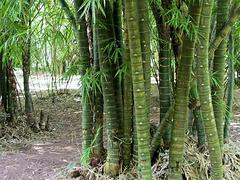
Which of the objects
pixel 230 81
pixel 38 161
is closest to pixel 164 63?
pixel 230 81

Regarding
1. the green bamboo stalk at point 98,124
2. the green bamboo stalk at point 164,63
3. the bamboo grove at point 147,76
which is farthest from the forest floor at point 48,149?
the green bamboo stalk at point 164,63

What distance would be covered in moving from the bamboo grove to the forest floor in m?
0.61

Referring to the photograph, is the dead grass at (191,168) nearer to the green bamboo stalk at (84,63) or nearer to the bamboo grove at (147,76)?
the bamboo grove at (147,76)

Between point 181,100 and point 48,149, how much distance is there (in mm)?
2351

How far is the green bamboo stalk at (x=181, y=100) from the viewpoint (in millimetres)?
2029

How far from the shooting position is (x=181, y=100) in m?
2.12

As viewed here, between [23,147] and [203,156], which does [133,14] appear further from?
[23,147]

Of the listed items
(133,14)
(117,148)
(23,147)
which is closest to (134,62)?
(133,14)

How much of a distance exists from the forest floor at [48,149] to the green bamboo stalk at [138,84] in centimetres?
94

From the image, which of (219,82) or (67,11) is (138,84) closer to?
(219,82)

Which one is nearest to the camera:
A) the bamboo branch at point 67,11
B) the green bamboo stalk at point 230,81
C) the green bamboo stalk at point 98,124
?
the bamboo branch at point 67,11

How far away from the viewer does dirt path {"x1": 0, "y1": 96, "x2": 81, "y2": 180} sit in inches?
124

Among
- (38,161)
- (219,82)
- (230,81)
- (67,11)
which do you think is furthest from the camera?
(38,161)

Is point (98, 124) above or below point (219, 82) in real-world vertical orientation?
below
